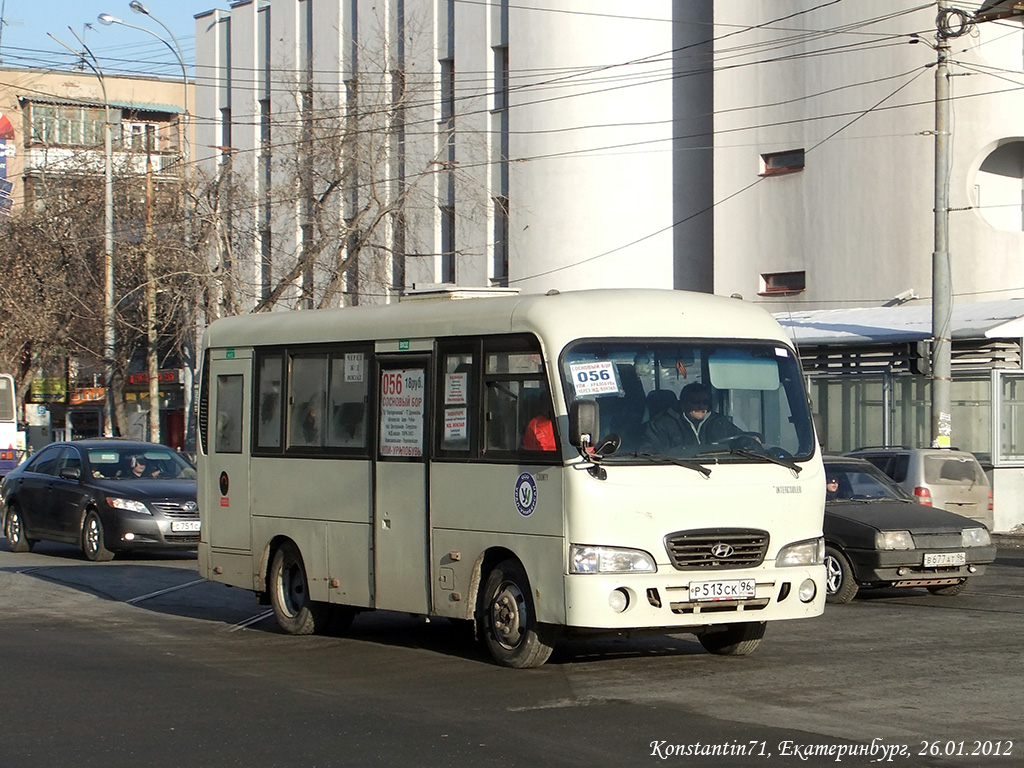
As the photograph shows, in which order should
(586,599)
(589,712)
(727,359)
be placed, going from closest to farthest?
1. (589,712)
2. (586,599)
3. (727,359)

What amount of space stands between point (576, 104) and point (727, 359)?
3198 cm

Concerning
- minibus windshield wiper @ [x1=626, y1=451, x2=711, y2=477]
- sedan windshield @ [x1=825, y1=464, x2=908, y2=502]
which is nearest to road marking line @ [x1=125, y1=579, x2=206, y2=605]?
sedan windshield @ [x1=825, y1=464, x2=908, y2=502]

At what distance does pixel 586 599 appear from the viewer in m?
9.70

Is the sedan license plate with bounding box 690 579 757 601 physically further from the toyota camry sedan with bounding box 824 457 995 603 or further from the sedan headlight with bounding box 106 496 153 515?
the sedan headlight with bounding box 106 496 153 515

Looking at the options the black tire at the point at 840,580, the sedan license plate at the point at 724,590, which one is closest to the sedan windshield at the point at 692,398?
the sedan license plate at the point at 724,590

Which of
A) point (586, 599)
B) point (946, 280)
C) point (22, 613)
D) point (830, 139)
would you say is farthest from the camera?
point (830, 139)

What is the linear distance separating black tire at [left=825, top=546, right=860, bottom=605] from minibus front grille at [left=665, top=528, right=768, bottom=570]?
4900 millimetres

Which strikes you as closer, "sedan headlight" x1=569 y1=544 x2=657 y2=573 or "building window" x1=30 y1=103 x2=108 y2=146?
"sedan headlight" x1=569 y1=544 x2=657 y2=573

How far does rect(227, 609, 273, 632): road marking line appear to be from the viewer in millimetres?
13422

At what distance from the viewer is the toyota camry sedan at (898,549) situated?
575 inches

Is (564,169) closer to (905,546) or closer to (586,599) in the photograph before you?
Result: (905,546)

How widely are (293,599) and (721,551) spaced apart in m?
4.32

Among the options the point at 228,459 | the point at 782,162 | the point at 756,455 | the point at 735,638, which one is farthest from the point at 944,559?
the point at 782,162

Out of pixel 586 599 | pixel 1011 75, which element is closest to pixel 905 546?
pixel 586 599
